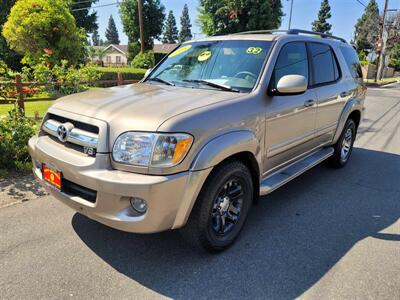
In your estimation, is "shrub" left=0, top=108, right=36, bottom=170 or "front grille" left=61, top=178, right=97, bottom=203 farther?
"shrub" left=0, top=108, right=36, bottom=170

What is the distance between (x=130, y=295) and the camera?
257cm

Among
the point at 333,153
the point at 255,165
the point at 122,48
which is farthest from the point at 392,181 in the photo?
the point at 122,48

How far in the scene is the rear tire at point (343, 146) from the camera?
17.9ft

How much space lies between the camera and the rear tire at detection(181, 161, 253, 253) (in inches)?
111

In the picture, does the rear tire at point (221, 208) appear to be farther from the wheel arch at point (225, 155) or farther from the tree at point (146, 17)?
the tree at point (146, 17)

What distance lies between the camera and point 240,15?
87.3 ft

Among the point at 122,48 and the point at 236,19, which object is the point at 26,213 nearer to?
the point at 236,19

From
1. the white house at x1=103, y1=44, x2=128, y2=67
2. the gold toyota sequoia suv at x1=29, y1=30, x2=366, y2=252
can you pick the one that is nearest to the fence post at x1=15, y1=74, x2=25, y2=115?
the gold toyota sequoia suv at x1=29, y1=30, x2=366, y2=252

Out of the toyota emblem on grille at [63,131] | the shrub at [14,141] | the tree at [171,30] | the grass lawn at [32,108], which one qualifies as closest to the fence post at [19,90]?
the shrub at [14,141]

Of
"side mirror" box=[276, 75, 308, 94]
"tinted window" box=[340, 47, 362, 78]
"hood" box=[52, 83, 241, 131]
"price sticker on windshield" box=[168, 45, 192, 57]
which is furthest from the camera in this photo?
"tinted window" box=[340, 47, 362, 78]

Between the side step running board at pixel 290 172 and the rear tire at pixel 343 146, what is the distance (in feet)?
1.55

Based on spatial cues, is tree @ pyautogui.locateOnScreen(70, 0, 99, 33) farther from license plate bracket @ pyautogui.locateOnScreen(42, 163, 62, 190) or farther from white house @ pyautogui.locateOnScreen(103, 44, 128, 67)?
white house @ pyautogui.locateOnScreen(103, 44, 128, 67)

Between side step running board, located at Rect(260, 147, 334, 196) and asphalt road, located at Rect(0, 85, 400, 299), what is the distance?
441 millimetres

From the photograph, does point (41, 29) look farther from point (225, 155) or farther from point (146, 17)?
point (146, 17)
